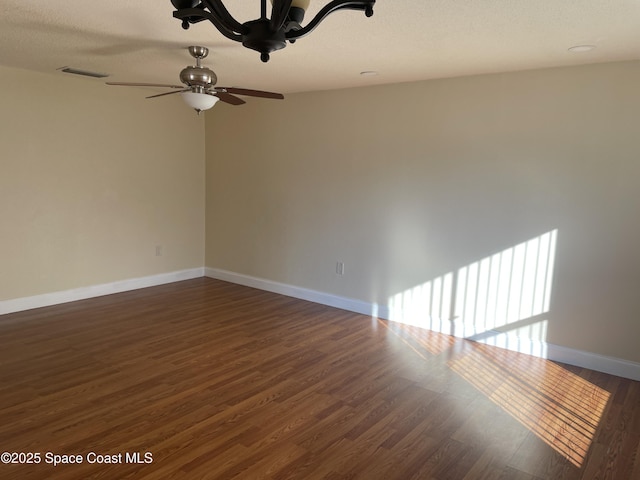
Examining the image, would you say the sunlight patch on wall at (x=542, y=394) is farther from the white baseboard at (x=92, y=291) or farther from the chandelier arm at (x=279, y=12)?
the white baseboard at (x=92, y=291)

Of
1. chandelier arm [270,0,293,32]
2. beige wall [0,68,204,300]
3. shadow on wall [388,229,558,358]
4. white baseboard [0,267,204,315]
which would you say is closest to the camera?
chandelier arm [270,0,293,32]

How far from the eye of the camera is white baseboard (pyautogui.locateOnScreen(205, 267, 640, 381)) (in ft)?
11.1

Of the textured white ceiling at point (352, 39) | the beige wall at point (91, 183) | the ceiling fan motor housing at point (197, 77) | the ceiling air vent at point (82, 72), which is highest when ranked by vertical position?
the ceiling air vent at point (82, 72)

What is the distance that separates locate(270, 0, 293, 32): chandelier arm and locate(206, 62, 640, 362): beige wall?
286 centimetres

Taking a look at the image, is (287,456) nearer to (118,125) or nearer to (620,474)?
(620,474)

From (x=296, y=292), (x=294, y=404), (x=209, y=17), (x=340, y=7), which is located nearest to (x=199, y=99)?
(x=209, y=17)

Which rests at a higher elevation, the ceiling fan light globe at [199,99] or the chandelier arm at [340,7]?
the ceiling fan light globe at [199,99]

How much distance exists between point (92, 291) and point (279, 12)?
14.7 feet

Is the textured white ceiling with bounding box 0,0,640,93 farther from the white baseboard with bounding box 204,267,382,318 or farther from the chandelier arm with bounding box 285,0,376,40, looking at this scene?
the white baseboard with bounding box 204,267,382,318

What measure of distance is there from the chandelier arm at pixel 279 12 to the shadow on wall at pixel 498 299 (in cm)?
298

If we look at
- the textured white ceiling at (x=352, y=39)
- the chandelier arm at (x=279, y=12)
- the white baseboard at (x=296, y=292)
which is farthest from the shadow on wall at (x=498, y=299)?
the chandelier arm at (x=279, y=12)

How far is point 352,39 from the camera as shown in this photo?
113 inches

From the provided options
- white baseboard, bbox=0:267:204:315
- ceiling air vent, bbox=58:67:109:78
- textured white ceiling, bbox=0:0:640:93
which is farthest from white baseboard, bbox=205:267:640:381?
ceiling air vent, bbox=58:67:109:78

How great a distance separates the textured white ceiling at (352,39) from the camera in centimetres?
236
